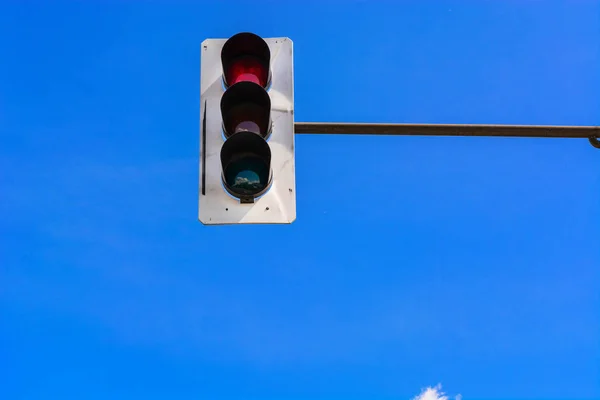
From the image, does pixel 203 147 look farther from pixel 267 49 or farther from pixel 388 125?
pixel 388 125

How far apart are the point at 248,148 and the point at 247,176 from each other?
163mm

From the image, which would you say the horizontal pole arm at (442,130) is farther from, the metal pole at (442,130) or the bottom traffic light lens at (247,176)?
the bottom traffic light lens at (247,176)

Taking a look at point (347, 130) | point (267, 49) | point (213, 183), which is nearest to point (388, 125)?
point (347, 130)

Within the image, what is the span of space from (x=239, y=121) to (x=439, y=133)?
53.1 inches

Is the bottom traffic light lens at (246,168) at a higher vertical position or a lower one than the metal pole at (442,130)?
lower

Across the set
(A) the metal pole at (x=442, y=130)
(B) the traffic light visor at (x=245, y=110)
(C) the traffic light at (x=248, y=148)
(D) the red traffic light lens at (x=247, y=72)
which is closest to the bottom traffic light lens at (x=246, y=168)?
(C) the traffic light at (x=248, y=148)

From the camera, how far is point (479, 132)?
198 inches

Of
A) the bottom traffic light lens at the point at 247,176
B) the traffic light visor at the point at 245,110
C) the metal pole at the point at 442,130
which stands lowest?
the bottom traffic light lens at the point at 247,176

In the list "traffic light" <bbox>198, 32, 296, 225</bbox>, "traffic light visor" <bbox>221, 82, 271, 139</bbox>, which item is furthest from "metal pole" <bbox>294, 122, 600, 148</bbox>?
"traffic light visor" <bbox>221, 82, 271, 139</bbox>

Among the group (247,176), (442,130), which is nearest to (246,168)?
(247,176)

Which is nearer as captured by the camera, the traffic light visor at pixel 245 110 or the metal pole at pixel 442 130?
the traffic light visor at pixel 245 110

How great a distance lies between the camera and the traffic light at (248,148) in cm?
431

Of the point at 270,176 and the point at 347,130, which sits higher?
the point at 347,130

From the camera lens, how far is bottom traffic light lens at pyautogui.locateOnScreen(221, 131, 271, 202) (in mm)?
4262
